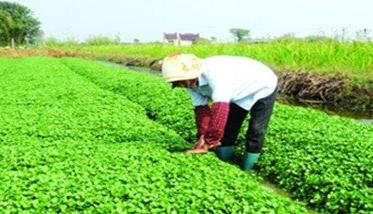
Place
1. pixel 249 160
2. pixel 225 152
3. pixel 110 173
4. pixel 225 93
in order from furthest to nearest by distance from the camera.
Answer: pixel 225 152 < pixel 249 160 < pixel 225 93 < pixel 110 173

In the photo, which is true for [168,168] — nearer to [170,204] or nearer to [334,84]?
[170,204]

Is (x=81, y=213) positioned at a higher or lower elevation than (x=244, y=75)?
lower

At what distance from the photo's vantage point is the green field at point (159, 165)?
5.43 meters

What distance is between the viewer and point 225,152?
793 cm

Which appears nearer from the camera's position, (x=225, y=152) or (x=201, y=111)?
(x=201, y=111)

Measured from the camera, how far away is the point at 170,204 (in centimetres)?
532

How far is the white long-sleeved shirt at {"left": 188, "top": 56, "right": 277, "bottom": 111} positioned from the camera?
669cm

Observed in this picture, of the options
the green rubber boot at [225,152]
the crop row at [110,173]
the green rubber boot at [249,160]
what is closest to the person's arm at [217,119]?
the crop row at [110,173]

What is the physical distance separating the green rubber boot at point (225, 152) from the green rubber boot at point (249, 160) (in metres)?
0.32

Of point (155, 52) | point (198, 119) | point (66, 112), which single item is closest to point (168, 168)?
point (198, 119)

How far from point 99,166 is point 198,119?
5.46ft

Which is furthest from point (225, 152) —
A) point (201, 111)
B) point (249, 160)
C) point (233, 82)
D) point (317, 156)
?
point (233, 82)

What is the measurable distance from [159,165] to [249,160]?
5.12 feet

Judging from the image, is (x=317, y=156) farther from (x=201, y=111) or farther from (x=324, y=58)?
(x=324, y=58)
